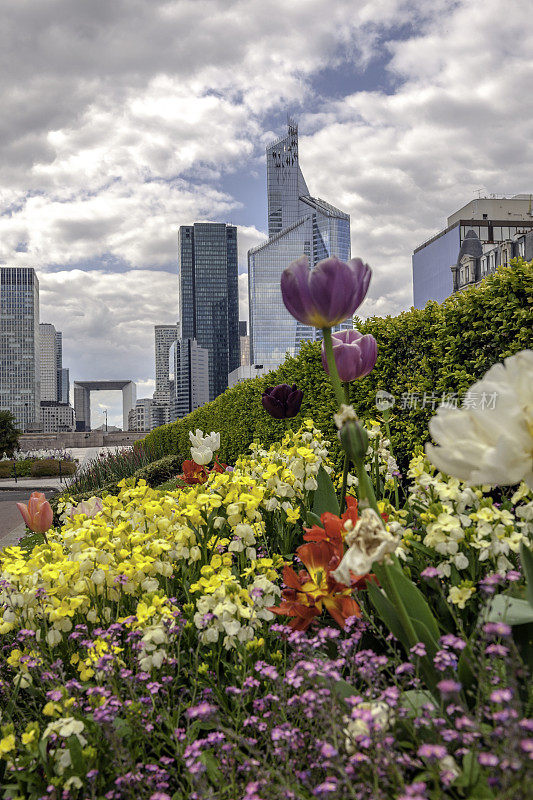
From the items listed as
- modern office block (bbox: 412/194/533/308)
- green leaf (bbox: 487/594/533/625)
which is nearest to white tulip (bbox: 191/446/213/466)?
green leaf (bbox: 487/594/533/625)

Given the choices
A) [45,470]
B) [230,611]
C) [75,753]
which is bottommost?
[45,470]

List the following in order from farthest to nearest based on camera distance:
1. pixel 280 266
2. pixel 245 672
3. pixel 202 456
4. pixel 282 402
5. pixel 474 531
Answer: pixel 280 266 → pixel 282 402 → pixel 202 456 → pixel 474 531 → pixel 245 672

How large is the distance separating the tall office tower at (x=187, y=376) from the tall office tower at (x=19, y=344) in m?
40.9

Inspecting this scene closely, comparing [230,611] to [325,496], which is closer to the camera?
[230,611]

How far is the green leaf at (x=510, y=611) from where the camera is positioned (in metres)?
1.27

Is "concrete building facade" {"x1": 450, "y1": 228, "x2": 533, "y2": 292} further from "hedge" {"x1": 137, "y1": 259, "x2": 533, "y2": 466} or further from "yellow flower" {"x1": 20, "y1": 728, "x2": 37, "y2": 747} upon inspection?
"yellow flower" {"x1": 20, "y1": 728, "x2": 37, "y2": 747}

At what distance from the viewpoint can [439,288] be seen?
75750 mm

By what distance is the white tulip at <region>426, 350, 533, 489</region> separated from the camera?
0.95 metres

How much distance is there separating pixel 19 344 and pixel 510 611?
177207 mm

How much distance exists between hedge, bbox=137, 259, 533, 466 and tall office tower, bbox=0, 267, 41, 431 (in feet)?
542

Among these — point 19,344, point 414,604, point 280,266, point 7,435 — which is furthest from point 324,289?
point 19,344

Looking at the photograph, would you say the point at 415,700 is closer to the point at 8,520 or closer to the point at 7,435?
the point at 8,520

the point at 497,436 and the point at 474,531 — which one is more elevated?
the point at 497,436

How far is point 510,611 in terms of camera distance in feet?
4.38
